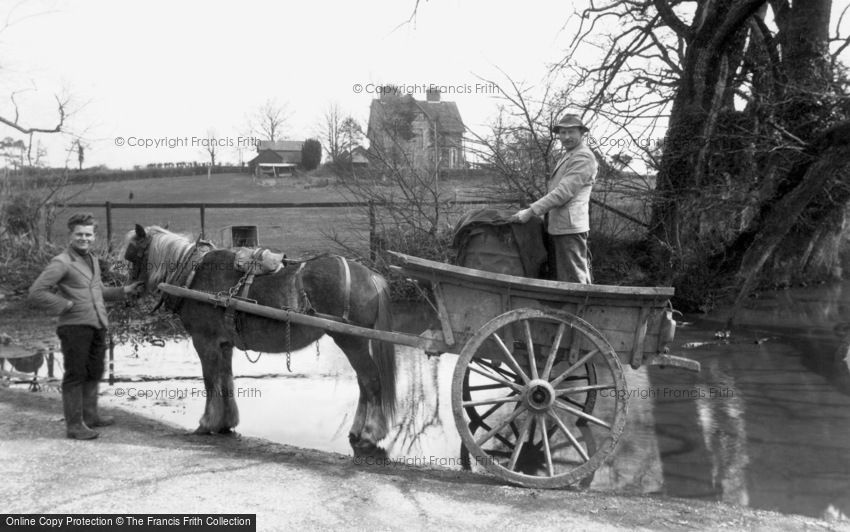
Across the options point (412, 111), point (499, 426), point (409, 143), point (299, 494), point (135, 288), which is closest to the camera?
point (299, 494)

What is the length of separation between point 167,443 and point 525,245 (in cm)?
338

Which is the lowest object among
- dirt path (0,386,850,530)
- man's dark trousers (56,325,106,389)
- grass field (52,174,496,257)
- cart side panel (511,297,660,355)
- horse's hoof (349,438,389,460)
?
horse's hoof (349,438,389,460)

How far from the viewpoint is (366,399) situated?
6195 mm

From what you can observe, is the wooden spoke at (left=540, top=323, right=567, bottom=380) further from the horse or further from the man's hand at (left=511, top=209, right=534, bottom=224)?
the horse

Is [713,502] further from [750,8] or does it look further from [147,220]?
[147,220]

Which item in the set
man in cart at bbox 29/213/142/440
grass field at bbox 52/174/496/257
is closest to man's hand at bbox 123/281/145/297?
man in cart at bbox 29/213/142/440

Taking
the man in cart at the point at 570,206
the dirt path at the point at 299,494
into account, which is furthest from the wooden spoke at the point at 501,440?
the man in cart at the point at 570,206

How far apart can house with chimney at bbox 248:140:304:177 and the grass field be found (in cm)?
142

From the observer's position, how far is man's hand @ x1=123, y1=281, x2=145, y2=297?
20.8ft

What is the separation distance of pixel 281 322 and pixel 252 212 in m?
18.4

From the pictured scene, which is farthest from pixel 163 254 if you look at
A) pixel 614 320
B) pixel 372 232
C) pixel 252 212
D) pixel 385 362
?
pixel 252 212

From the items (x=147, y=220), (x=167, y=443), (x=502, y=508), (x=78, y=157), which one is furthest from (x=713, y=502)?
(x=147, y=220)

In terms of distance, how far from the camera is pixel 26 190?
15828mm

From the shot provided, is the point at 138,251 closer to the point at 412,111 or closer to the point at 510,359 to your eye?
the point at 510,359
